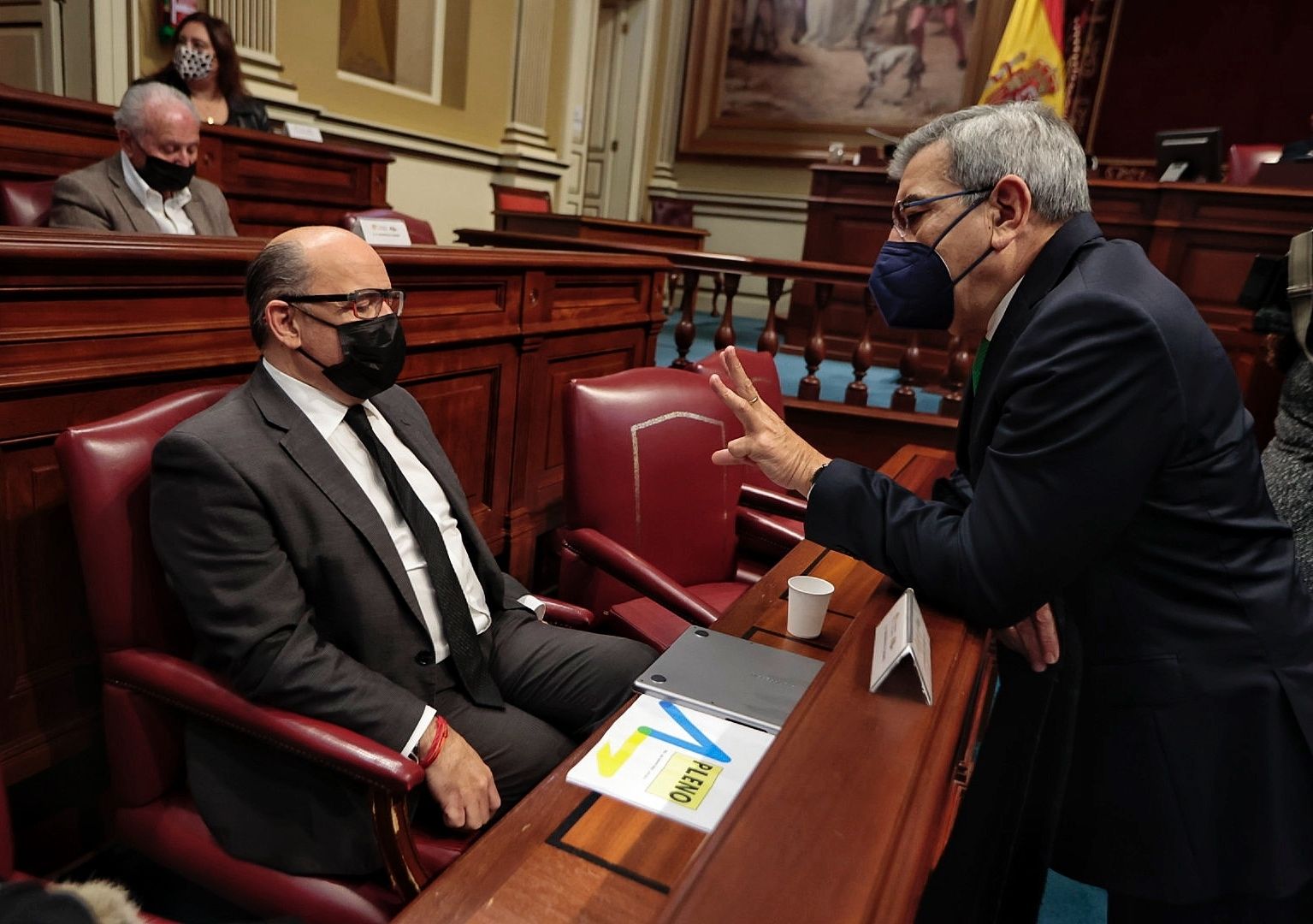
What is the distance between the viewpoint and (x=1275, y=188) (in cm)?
503

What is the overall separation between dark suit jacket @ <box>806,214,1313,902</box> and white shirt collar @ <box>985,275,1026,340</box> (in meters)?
0.04

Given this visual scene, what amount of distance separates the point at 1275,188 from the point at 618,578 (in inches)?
193

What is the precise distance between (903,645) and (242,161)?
4.24 metres

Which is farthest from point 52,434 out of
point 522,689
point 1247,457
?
point 1247,457

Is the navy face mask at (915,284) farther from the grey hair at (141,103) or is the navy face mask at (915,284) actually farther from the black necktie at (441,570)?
the grey hair at (141,103)

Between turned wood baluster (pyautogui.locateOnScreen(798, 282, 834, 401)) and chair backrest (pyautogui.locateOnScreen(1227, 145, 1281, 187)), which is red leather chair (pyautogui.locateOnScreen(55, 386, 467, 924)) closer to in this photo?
turned wood baluster (pyautogui.locateOnScreen(798, 282, 834, 401))

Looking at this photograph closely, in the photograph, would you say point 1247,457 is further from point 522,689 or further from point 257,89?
point 257,89

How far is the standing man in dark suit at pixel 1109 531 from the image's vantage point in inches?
40.9

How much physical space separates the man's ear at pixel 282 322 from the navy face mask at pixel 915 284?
950mm

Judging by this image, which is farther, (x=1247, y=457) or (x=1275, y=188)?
(x=1275, y=188)

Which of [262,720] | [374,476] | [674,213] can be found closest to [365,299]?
[374,476]

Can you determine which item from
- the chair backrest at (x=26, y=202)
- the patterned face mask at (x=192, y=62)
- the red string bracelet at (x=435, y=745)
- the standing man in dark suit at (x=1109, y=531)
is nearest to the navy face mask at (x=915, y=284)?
the standing man in dark suit at (x=1109, y=531)

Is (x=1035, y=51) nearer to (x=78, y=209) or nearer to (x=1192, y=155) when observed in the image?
(x=1192, y=155)

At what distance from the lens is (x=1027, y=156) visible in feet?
3.90
